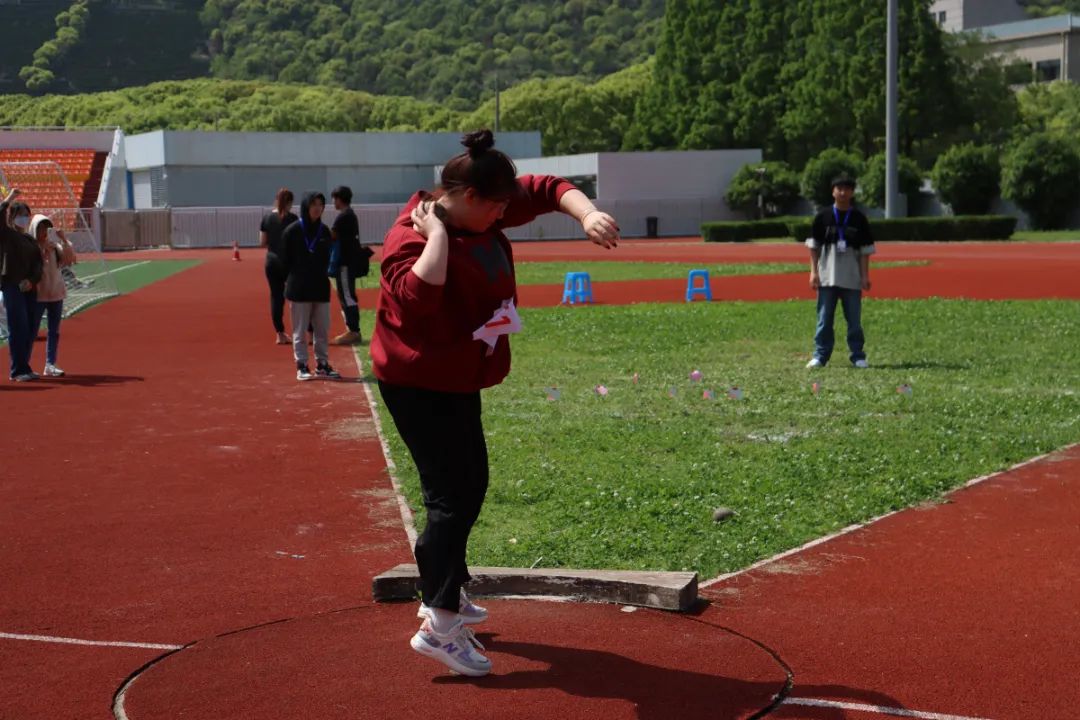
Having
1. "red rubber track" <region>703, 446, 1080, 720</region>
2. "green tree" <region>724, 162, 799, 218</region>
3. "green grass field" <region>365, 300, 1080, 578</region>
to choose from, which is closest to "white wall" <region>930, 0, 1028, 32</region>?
"green tree" <region>724, 162, 799, 218</region>

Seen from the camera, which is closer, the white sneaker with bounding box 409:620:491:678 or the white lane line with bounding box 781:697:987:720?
the white lane line with bounding box 781:697:987:720

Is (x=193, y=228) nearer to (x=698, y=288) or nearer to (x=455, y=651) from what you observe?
(x=698, y=288)

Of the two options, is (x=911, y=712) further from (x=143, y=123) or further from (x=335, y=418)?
(x=143, y=123)

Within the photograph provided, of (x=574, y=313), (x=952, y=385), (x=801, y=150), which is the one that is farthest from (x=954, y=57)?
(x=952, y=385)

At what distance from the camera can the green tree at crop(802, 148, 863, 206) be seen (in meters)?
64.3

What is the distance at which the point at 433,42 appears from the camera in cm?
16138

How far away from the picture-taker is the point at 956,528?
7879mm

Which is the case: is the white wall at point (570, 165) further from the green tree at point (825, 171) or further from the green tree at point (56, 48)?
the green tree at point (56, 48)

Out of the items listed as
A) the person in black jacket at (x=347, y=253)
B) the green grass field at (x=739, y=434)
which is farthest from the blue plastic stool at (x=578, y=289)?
the person in black jacket at (x=347, y=253)

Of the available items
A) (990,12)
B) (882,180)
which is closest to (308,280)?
(882,180)

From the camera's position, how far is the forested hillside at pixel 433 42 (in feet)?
511

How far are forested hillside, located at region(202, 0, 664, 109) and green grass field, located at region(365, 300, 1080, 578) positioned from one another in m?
132

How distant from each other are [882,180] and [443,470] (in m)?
57.7

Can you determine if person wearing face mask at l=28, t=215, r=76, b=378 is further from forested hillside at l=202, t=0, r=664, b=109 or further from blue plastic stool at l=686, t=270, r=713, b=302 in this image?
forested hillside at l=202, t=0, r=664, b=109
